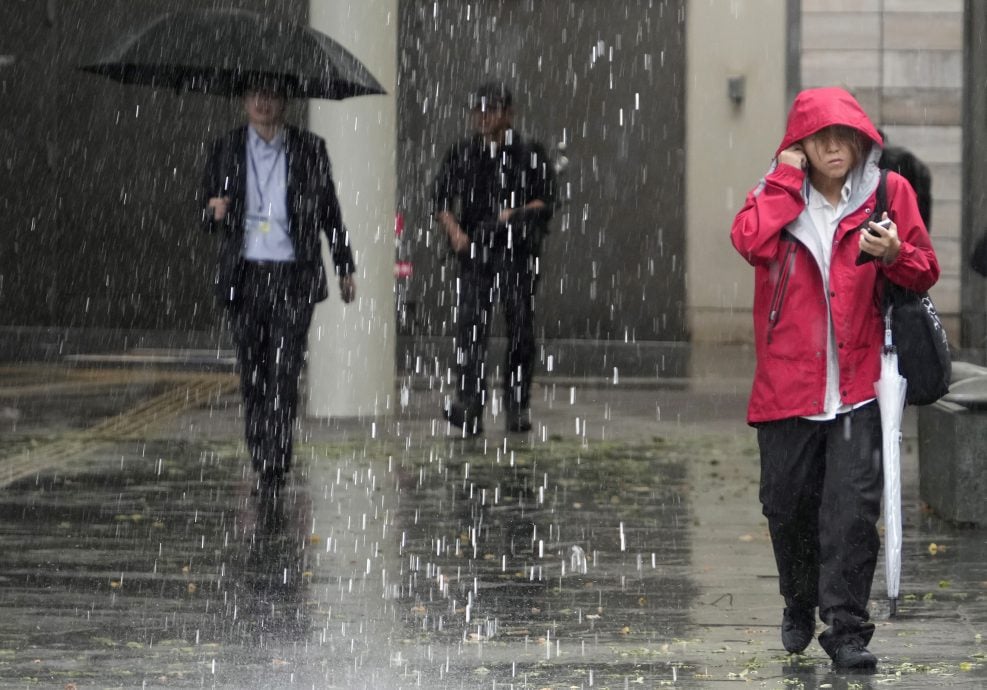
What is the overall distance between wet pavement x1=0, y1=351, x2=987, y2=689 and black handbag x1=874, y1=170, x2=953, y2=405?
0.81m

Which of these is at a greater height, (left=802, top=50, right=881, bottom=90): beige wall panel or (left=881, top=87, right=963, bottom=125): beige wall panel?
(left=802, top=50, right=881, bottom=90): beige wall panel

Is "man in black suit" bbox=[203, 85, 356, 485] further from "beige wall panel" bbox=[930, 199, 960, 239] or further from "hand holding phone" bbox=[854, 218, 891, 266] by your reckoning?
"beige wall panel" bbox=[930, 199, 960, 239]

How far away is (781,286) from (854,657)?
43.2 inches

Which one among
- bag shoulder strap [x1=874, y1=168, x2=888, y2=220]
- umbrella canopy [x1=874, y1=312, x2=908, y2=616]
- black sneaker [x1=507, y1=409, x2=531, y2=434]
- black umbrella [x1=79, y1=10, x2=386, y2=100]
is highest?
black umbrella [x1=79, y1=10, x2=386, y2=100]

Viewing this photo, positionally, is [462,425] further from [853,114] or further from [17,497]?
[853,114]

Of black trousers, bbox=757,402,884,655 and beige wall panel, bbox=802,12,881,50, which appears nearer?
black trousers, bbox=757,402,884,655

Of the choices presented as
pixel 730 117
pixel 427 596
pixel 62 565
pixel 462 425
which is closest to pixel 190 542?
pixel 62 565

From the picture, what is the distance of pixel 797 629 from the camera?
19.9 feet

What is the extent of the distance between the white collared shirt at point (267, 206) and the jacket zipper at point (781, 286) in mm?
3936

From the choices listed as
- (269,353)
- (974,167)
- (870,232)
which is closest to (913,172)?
(269,353)

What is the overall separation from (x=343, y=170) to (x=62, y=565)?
18.4 feet

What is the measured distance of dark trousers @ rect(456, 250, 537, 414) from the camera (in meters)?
11.7

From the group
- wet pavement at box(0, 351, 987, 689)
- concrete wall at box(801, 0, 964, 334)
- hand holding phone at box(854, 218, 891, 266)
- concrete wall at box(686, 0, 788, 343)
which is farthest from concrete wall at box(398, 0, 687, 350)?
hand holding phone at box(854, 218, 891, 266)

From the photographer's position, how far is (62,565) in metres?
7.61
